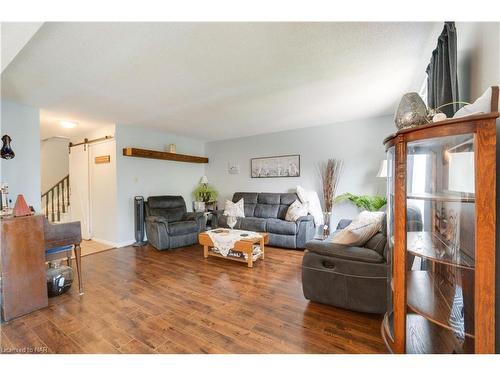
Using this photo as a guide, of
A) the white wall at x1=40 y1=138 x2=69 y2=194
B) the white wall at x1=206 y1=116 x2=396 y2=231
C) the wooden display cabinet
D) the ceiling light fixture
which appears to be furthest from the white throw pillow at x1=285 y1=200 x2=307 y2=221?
the white wall at x1=40 y1=138 x2=69 y2=194

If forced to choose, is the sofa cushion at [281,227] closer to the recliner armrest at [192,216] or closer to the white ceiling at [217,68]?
the recliner armrest at [192,216]

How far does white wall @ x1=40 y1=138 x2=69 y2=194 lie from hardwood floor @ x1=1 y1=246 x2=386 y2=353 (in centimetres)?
478

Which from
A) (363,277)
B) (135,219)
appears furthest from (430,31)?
(135,219)

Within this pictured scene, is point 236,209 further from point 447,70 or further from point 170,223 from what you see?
point 447,70

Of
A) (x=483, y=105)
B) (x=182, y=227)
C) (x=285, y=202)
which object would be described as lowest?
(x=182, y=227)

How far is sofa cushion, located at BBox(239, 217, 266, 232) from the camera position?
4.20m

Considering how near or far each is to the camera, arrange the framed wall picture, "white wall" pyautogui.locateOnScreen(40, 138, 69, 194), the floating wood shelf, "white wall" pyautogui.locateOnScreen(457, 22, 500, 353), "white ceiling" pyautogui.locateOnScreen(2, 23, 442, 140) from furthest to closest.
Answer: "white wall" pyautogui.locateOnScreen(40, 138, 69, 194) < the framed wall picture < the floating wood shelf < "white ceiling" pyautogui.locateOnScreen(2, 23, 442, 140) < "white wall" pyautogui.locateOnScreen(457, 22, 500, 353)

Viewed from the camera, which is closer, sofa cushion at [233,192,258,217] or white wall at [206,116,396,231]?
white wall at [206,116,396,231]

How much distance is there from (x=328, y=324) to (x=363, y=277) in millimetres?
479

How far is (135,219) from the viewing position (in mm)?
4332

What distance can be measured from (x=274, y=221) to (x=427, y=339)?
9.44 feet

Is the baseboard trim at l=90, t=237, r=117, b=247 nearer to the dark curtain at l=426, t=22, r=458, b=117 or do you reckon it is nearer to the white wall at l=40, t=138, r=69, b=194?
the white wall at l=40, t=138, r=69, b=194

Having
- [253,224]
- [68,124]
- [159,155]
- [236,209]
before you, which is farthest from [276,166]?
[68,124]

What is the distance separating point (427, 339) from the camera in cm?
134
